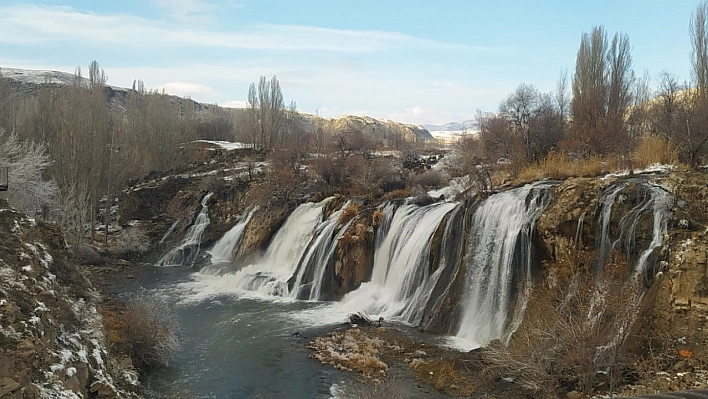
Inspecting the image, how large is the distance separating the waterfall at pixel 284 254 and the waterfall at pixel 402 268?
398cm

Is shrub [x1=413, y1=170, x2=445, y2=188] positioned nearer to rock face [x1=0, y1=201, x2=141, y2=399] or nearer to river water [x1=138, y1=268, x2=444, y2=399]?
river water [x1=138, y1=268, x2=444, y2=399]

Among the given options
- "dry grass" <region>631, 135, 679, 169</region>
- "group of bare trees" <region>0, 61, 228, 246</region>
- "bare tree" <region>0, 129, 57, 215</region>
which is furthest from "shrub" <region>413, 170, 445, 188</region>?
"bare tree" <region>0, 129, 57, 215</region>

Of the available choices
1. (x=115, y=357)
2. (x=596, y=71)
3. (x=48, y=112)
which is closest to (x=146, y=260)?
(x=48, y=112)

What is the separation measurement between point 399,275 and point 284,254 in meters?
8.19

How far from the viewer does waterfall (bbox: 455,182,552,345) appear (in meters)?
14.2

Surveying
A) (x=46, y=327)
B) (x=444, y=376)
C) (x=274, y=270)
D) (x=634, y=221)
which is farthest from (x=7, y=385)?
(x=274, y=270)

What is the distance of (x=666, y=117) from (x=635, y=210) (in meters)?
6.39

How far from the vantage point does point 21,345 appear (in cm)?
820

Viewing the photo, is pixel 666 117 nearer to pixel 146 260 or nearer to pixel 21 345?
pixel 21 345

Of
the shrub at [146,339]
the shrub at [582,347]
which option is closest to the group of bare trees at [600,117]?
the shrub at [582,347]

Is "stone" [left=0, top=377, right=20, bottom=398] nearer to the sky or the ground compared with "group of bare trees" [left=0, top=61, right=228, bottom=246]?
nearer to the ground

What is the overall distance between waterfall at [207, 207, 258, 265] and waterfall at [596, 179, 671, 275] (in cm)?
1881

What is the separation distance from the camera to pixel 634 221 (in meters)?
12.4

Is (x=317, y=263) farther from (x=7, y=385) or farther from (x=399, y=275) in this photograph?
(x=7, y=385)
